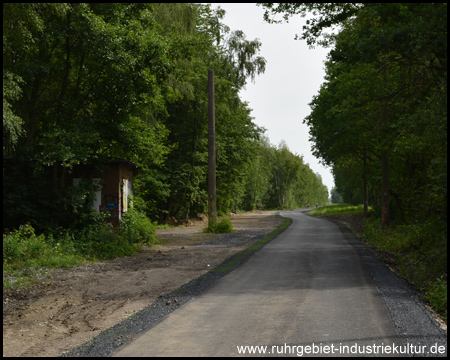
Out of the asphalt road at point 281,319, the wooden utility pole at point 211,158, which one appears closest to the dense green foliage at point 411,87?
the asphalt road at point 281,319

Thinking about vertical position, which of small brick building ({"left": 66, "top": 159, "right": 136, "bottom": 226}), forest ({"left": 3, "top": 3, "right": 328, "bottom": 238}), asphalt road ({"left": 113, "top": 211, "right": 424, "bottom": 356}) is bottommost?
asphalt road ({"left": 113, "top": 211, "right": 424, "bottom": 356})

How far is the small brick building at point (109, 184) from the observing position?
20.0 m

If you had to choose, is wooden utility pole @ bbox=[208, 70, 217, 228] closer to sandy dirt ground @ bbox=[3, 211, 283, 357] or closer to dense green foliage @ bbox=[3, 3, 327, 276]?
dense green foliage @ bbox=[3, 3, 327, 276]

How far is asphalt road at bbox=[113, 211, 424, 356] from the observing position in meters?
5.54

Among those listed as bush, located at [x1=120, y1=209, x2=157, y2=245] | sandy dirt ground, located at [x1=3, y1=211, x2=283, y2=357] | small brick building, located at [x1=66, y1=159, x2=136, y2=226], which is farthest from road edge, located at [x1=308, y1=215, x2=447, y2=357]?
small brick building, located at [x1=66, y1=159, x2=136, y2=226]

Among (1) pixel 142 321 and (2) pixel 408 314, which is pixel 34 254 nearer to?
(1) pixel 142 321

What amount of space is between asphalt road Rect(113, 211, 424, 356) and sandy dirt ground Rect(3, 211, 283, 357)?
1.18 meters

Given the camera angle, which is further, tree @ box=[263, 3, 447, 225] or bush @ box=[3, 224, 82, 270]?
bush @ box=[3, 224, 82, 270]

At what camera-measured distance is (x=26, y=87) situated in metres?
19.5

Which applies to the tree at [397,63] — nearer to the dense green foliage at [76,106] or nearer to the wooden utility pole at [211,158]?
the dense green foliage at [76,106]

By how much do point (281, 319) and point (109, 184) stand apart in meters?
14.9

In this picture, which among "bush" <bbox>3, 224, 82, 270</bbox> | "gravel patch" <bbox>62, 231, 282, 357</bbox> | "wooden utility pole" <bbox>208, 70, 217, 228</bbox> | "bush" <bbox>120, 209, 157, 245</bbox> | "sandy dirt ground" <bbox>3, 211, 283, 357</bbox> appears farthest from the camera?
"wooden utility pole" <bbox>208, 70, 217, 228</bbox>

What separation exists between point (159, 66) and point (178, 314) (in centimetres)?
1236

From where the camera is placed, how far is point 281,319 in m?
6.90
